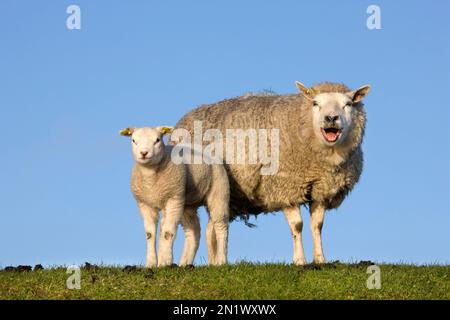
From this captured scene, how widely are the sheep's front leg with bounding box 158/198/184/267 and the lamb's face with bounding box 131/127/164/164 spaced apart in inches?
40.2

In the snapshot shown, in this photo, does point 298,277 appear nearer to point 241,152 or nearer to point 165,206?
point 165,206

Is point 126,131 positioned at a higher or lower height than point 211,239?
higher

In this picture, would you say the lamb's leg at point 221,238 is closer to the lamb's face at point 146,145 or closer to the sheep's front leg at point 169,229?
the sheep's front leg at point 169,229

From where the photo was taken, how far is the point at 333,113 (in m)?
18.2

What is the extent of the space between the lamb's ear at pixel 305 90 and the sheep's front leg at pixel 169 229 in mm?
4026

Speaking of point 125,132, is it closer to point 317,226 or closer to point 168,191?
point 168,191

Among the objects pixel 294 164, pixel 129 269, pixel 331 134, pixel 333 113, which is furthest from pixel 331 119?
pixel 129 269

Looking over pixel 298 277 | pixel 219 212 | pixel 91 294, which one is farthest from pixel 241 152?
pixel 91 294

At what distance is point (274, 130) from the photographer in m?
19.8

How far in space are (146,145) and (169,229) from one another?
174 cm

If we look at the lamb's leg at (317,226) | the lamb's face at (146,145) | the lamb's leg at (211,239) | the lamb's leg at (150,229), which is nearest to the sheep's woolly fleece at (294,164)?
the lamb's leg at (317,226)

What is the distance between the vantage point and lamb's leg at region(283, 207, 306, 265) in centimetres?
1873

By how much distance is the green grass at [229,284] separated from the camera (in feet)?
47.6
